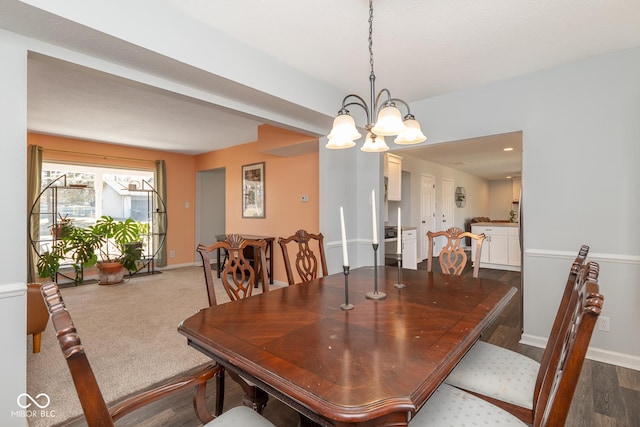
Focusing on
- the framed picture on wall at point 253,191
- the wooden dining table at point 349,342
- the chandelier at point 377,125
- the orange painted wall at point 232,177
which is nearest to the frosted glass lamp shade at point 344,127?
the chandelier at point 377,125

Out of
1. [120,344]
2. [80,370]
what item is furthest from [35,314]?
[80,370]

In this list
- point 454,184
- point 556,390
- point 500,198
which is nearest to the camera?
point 556,390

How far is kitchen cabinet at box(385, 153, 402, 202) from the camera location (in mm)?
5343

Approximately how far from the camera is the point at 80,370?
2.20 feet

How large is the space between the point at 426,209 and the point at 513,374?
238 inches

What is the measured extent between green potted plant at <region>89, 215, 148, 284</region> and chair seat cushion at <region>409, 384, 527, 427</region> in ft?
18.3

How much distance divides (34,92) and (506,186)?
12091 millimetres

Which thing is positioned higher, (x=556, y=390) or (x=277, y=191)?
(x=277, y=191)

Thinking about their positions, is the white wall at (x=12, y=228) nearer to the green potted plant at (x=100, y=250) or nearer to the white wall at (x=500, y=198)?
the green potted plant at (x=100, y=250)

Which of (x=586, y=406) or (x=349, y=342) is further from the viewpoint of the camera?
(x=586, y=406)

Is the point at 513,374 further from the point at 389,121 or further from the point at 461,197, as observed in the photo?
the point at 461,197

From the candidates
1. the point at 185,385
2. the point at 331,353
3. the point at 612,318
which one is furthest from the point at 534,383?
the point at 612,318

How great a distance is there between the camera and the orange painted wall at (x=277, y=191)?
4.59m

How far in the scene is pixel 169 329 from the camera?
10.3 feet
